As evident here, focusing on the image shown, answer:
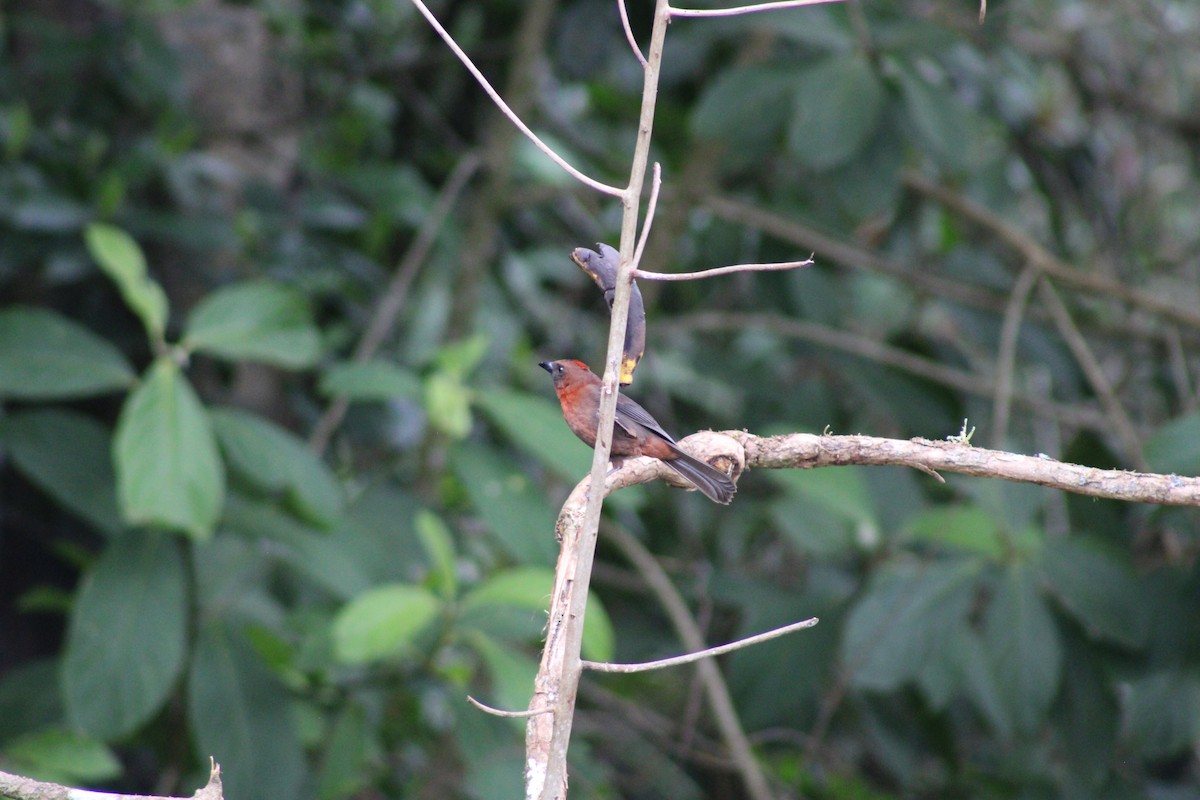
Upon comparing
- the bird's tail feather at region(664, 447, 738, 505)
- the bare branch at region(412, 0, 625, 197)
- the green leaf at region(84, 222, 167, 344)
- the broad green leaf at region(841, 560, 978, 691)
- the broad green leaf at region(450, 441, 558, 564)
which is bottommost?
the broad green leaf at region(841, 560, 978, 691)

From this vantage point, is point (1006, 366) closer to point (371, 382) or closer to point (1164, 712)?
point (1164, 712)

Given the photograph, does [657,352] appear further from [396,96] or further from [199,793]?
[199,793]

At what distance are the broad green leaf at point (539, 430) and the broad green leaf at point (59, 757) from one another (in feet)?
4.26

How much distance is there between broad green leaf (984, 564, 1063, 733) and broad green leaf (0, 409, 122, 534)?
238 cm

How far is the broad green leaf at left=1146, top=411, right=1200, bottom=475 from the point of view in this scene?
7.97ft

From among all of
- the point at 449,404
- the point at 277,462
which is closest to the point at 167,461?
the point at 277,462

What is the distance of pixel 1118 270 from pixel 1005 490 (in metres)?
1.84

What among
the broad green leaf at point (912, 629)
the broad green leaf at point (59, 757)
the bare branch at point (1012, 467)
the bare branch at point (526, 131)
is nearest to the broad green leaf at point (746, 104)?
the broad green leaf at point (912, 629)

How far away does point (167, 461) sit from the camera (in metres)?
2.47

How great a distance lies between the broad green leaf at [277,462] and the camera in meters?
2.77

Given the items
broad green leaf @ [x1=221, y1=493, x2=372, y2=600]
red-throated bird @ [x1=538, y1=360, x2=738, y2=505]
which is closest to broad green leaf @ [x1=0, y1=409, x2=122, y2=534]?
broad green leaf @ [x1=221, y1=493, x2=372, y2=600]

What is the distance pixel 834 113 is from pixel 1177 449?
131 cm

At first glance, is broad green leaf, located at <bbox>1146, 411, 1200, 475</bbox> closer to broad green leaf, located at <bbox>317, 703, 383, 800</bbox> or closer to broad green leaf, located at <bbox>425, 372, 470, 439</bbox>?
broad green leaf, located at <bbox>425, 372, 470, 439</bbox>

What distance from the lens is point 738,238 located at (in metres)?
3.96
